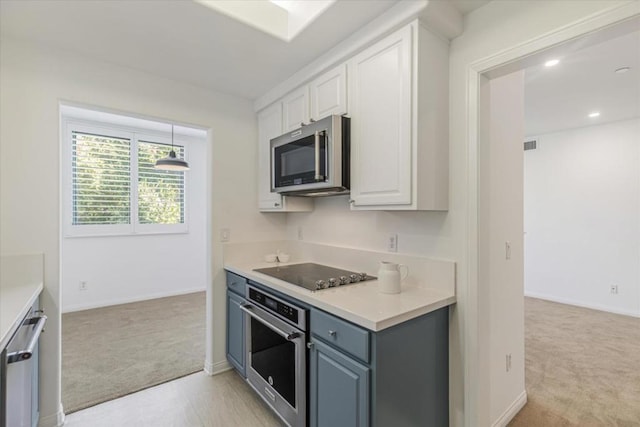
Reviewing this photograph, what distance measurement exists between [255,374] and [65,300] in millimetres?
3565

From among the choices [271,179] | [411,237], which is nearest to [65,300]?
[271,179]

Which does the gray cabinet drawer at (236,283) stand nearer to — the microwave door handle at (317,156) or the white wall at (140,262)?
the microwave door handle at (317,156)

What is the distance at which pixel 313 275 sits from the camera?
2178mm

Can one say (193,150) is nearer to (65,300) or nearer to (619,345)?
(65,300)

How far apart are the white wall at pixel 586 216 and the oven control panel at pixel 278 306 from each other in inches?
188

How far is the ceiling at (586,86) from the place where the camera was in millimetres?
2305

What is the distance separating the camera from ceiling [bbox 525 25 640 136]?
7.56ft

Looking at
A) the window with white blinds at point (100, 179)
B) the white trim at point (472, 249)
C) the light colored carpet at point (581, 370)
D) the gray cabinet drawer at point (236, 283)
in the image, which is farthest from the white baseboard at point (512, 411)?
the window with white blinds at point (100, 179)

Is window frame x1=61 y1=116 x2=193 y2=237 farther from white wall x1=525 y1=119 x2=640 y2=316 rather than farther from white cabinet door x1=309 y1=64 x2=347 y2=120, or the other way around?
white wall x1=525 y1=119 x2=640 y2=316

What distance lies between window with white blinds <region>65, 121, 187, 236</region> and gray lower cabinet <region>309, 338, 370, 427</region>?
4.14 metres

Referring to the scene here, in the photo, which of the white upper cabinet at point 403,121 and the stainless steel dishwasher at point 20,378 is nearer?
the stainless steel dishwasher at point 20,378

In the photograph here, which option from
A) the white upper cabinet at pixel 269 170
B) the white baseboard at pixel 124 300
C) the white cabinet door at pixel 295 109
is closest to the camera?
the white cabinet door at pixel 295 109

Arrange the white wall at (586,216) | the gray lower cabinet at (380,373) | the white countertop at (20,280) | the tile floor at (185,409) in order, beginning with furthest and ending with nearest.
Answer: the white wall at (586,216), the tile floor at (185,409), the white countertop at (20,280), the gray lower cabinet at (380,373)

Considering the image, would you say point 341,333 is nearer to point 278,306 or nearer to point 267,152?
point 278,306
